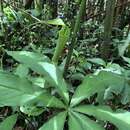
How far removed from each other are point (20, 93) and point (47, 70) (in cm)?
13

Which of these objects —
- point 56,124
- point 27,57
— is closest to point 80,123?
Answer: point 56,124

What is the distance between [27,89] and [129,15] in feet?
5.91

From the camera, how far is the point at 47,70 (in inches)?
40.8

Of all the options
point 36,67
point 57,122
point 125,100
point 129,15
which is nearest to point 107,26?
point 125,100

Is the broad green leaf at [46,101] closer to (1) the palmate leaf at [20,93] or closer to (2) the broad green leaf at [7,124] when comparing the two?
(1) the palmate leaf at [20,93]

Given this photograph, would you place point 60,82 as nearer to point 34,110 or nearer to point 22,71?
point 34,110

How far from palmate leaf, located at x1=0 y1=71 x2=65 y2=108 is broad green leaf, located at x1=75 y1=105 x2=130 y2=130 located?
7cm

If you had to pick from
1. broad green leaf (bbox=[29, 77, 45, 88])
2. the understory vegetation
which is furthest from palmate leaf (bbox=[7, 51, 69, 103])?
broad green leaf (bbox=[29, 77, 45, 88])

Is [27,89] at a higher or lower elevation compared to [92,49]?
higher

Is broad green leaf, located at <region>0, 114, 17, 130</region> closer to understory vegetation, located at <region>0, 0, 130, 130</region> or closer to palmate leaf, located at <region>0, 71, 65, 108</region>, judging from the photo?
understory vegetation, located at <region>0, 0, 130, 130</region>

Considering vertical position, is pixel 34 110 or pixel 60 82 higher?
pixel 60 82

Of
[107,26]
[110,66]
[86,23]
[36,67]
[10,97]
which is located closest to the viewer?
[10,97]

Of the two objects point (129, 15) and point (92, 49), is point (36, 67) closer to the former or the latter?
point (92, 49)

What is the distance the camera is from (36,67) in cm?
104
